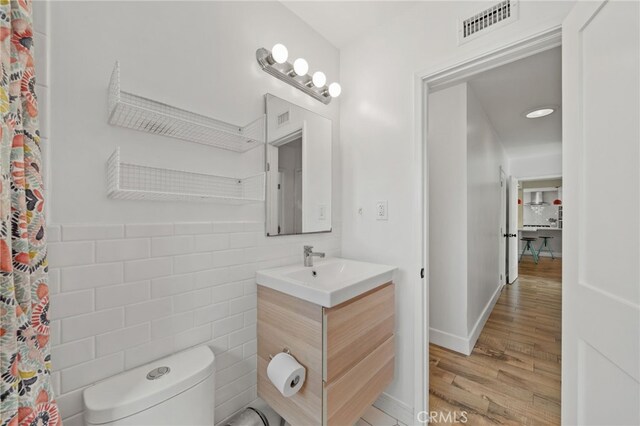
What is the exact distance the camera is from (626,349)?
0.77 metres

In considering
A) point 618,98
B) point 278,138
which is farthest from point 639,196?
point 278,138

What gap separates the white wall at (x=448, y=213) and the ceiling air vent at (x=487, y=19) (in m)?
1.15

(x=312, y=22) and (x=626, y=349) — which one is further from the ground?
(x=312, y=22)

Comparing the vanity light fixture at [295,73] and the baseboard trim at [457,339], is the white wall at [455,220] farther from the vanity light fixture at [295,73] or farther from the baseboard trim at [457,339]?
the vanity light fixture at [295,73]

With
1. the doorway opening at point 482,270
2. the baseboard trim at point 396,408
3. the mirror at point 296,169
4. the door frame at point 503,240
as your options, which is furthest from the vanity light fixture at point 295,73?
the door frame at point 503,240

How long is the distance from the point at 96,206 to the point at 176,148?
0.38 metres

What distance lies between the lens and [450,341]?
2.46m

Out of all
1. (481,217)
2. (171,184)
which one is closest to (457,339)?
(481,217)

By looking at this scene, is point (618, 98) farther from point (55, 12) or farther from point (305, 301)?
point (55, 12)

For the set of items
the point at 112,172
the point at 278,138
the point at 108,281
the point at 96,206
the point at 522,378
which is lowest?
the point at 522,378

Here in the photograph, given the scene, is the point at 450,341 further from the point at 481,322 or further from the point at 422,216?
the point at 422,216

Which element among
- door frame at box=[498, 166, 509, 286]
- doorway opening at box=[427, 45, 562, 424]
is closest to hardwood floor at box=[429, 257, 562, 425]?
doorway opening at box=[427, 45, 562, 424]

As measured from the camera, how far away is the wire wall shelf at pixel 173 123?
3.18 ft

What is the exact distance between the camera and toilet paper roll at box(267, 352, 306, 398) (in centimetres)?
112
